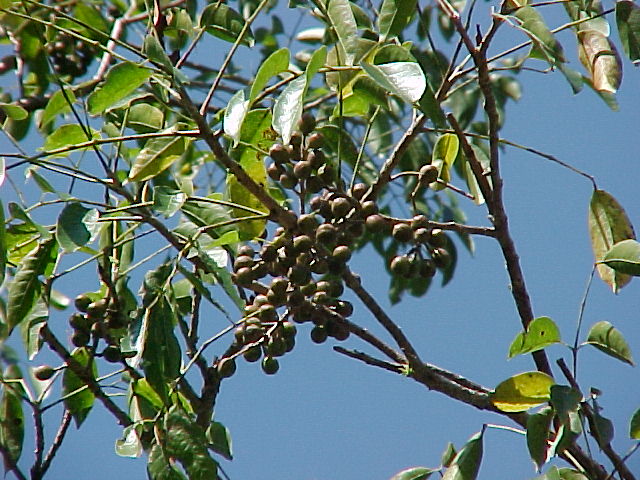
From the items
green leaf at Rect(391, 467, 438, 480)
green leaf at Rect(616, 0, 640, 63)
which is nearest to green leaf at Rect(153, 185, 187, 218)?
green leaf at Rect(391, 467, 438, 480)

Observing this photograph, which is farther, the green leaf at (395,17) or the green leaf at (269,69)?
the green leaf at (395,17)

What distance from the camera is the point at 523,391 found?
1.34m

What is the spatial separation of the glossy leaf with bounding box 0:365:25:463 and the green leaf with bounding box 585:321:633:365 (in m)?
0.88

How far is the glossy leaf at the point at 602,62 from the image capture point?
4.51ft

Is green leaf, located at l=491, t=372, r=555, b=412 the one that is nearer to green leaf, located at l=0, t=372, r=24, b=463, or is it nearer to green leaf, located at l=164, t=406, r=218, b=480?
green leaf, located at l=164, t=406, r=218, b=480

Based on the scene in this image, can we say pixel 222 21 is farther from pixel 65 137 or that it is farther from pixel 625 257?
pixel 625 257

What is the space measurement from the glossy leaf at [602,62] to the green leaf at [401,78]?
0.37 meters

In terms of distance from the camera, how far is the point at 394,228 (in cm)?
141

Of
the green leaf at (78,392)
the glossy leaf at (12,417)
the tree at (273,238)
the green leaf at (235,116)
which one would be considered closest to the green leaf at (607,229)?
the tree at (273,238)

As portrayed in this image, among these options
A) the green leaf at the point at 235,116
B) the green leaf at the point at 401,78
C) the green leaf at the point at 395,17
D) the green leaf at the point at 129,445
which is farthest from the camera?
the green leaf at the point at 129,445

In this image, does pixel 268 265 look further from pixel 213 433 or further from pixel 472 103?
pixel 472 103

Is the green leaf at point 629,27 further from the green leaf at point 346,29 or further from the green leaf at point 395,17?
the green leaf at point 346,29

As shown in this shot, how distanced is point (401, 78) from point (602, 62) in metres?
0.41

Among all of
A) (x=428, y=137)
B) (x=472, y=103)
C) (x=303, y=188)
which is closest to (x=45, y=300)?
(x=303, y=188)
